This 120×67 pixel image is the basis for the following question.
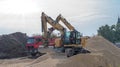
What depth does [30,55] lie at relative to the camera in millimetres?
43750

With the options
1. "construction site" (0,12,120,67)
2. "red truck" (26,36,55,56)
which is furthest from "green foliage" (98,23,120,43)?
"red truck" (26,36,55,56)

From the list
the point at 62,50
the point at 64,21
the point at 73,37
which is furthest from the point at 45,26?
the point at 73,37

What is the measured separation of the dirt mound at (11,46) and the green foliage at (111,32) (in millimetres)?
28626

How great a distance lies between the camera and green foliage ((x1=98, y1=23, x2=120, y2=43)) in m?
77.7

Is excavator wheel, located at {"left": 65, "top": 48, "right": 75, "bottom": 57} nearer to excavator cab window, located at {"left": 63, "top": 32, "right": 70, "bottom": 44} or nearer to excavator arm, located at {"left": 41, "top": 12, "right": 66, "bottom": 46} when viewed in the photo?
excavator cab window, located at {"left": 63, "top": 32, "right": 70, "bottom": 44}

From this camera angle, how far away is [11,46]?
2015 inches

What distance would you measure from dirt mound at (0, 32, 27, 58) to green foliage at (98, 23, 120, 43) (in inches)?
1127

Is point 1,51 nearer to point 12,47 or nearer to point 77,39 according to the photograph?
point 12,47

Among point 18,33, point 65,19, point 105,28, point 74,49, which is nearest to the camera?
point 74,49

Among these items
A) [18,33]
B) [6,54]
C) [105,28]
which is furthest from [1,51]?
[105,28]

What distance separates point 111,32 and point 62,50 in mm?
44716

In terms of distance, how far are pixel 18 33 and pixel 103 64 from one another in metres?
31.5

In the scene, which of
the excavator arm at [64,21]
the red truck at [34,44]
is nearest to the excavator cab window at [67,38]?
the excavator arm at [64,21]

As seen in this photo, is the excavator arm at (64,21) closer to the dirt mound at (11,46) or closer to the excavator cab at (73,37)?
the excavator cab at (73,37)
